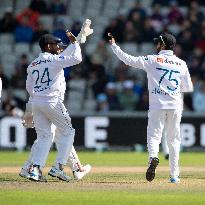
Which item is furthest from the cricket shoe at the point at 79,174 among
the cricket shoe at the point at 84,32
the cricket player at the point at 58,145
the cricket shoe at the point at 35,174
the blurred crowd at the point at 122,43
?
the blurred crowd at the point at 122,43

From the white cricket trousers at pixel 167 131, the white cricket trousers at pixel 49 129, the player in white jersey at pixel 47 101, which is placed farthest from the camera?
the white cricket trousers at pixel 49 129

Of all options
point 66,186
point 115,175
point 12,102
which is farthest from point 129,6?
point 66,186

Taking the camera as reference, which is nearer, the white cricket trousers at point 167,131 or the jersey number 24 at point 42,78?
the white cricket trousers at point 167,131

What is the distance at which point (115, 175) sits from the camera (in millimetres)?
17000

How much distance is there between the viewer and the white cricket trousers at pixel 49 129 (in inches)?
610

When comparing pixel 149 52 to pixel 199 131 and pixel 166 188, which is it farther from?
pixel 166 188

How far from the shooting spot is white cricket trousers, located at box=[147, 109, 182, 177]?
15.3 m

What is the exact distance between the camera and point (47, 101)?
608 inches

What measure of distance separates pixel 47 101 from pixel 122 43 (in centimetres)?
1313

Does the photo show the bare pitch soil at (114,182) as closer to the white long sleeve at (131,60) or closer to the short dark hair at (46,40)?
the white long sleeve at (131,60)

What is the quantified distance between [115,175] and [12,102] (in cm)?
954

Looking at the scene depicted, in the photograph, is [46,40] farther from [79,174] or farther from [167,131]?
[167,131]

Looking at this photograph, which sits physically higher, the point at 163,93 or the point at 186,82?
the point at 186,82

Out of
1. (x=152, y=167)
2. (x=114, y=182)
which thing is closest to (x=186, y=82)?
(x=152, y=167)
